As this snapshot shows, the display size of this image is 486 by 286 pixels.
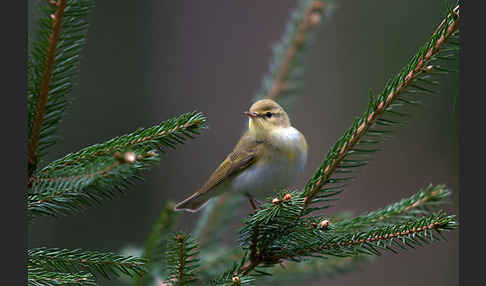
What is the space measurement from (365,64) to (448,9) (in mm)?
4277

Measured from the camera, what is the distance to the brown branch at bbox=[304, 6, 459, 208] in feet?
3.80

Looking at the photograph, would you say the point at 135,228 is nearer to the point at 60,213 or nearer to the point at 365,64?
the point at 365,64

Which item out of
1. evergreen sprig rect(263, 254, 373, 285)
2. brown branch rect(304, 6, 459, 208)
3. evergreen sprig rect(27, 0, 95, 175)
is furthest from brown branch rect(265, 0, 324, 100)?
evergreen sprig rect(27, 0, 95, 175)

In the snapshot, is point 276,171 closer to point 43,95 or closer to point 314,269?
point 314,269

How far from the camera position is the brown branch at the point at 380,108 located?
1159mm

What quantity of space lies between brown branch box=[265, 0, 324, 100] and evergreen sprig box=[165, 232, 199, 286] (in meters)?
1.34

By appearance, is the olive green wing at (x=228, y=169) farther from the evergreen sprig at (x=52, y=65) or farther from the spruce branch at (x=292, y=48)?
the evergreen sprig at (x=52, y=65)

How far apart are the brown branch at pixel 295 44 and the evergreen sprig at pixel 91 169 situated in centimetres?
116

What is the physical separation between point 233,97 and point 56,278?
14.7 feet

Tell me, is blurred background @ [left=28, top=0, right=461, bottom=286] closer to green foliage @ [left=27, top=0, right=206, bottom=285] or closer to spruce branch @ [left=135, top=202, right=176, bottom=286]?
green foliage @ [left=27, top=0, right=206, bottom=285]

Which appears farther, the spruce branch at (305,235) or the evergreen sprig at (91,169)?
the spruce branch at (305,235)

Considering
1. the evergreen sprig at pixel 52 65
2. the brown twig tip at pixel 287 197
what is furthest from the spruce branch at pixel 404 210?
the evergreen sprig at pixel 52 65

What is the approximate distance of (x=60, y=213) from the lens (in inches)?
44.5

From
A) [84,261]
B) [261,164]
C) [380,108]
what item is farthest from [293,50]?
[84,261]
